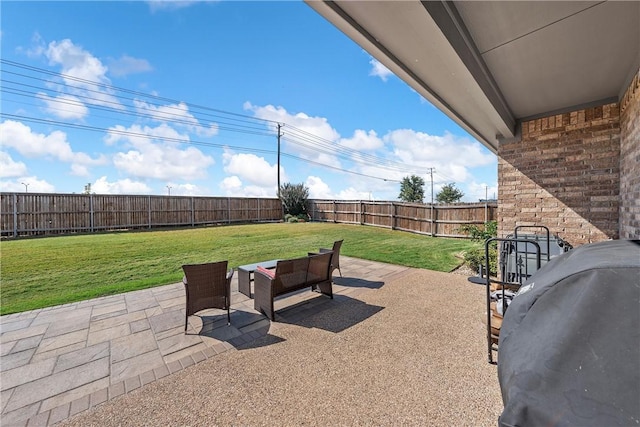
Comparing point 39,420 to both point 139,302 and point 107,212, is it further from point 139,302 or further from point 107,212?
point 107,212

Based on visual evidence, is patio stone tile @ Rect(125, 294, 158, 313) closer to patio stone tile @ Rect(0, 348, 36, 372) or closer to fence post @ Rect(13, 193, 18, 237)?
patio stone tile @ Rect(0, 348, 36, 372)

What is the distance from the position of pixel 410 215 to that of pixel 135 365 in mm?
13718

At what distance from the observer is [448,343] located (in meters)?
3.25

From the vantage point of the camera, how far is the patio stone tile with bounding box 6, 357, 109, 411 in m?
2.37

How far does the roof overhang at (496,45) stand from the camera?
2.08 meters

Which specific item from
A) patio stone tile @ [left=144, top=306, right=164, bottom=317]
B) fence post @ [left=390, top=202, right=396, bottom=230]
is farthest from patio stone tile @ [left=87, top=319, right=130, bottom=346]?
fence post @ [left=390, top=202, right=396, bottom=230]

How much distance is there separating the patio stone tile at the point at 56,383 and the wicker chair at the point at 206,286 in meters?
0.94

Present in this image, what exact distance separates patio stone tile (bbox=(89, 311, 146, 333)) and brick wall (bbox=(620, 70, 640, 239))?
6509 mm

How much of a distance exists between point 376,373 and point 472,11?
333 cm

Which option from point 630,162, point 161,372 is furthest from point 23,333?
point 630,162

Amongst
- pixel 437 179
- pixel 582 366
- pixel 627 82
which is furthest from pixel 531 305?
pixel 437 179

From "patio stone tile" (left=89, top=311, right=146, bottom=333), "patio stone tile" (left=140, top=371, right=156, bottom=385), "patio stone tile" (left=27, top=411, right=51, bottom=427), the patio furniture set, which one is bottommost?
"patio stone tile" (left=27, top=411, right=51, bottom=427)

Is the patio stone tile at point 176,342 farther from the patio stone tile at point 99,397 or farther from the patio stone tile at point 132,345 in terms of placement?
the patio stone tile at point 99,397

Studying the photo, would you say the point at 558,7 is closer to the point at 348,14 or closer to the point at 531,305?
the point at 348,14
